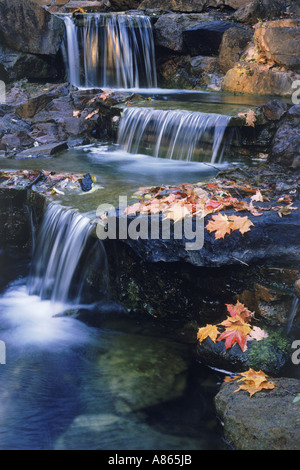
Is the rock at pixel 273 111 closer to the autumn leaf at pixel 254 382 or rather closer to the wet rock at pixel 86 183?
the wet rock at pixel 86 183

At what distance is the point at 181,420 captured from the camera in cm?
349

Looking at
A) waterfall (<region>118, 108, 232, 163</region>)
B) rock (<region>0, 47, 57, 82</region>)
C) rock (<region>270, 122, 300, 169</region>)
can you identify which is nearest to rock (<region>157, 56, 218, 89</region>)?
rock (<region>0, 47, 57, 82</region>)

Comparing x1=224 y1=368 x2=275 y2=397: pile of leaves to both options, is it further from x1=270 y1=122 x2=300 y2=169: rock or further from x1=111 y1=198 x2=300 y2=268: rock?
x1=270 y1=122 x2=300 y2=169: rock

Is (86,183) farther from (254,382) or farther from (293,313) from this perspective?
(254,382)

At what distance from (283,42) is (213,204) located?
7.34 meters

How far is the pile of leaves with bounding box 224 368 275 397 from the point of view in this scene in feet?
11.3

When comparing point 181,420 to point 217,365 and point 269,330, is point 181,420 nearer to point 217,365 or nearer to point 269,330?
point 217,365

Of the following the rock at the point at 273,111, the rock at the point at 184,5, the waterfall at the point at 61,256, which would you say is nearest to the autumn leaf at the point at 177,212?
the waterfall at the point at 61,256

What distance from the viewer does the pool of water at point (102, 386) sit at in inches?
132

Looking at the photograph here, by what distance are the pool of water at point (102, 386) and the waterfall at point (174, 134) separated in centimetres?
380

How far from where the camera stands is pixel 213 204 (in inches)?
180

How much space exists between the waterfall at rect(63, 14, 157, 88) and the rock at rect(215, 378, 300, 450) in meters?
10.7

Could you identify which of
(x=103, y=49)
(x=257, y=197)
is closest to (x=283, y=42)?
(x=103, y=49)

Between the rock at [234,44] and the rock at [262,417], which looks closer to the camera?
the rock at [262,417]
